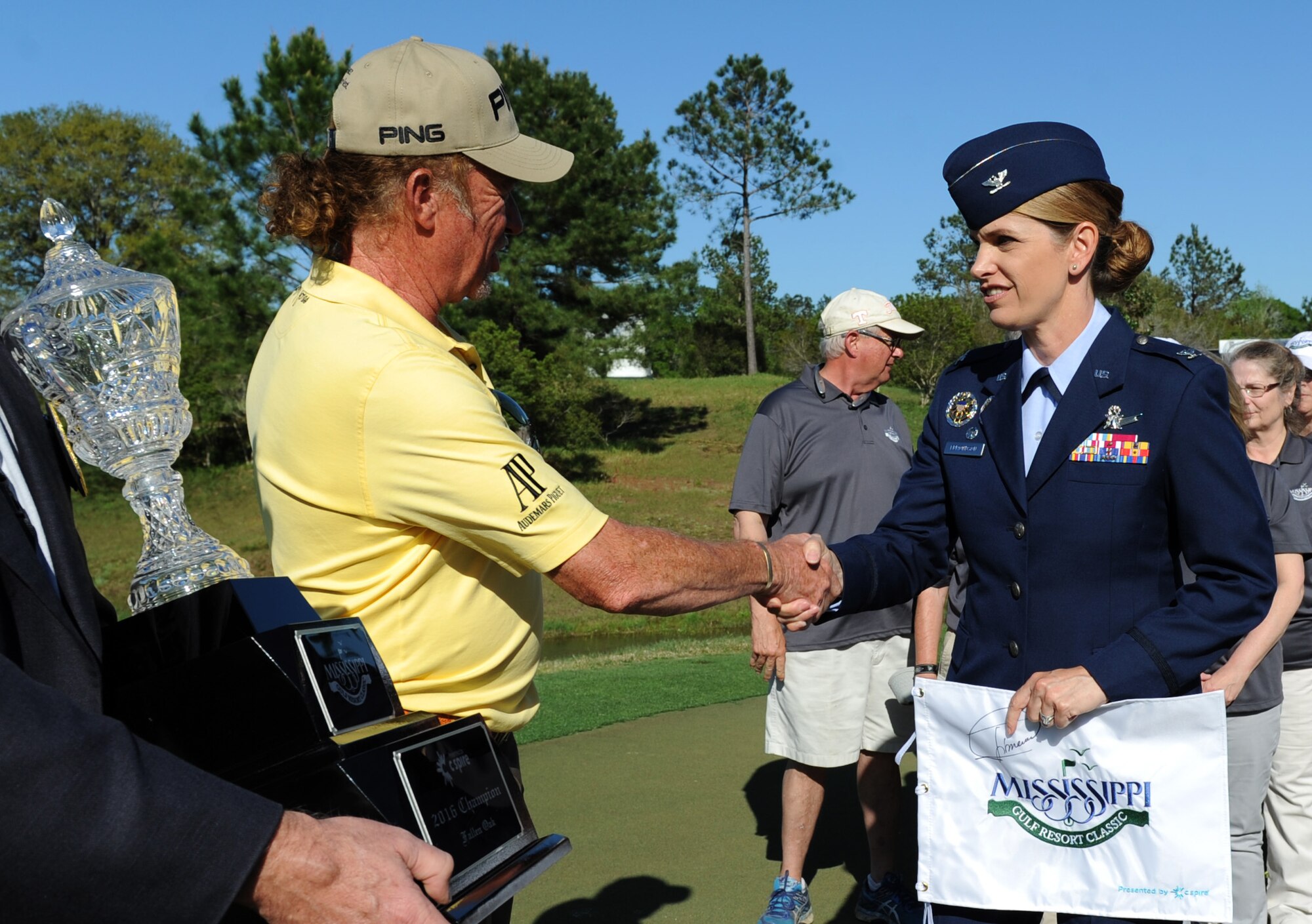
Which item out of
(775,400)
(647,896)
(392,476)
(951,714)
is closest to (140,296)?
(392,476)

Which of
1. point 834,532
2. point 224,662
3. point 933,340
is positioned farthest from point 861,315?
point 933,340

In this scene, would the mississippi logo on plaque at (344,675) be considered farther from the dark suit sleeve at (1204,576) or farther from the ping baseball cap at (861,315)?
the ping baseball cap at (861,315)

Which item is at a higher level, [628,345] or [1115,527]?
[628,345]

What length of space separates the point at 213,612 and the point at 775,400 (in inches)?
152

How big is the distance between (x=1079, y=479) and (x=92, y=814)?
231 cm

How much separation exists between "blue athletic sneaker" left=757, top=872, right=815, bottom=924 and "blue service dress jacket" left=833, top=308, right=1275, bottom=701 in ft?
5.60

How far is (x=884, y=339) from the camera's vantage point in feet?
18.0

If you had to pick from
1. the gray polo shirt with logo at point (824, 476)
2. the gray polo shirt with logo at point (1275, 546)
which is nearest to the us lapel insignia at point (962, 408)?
the gray polo shirt with logo at point (1275, 546)

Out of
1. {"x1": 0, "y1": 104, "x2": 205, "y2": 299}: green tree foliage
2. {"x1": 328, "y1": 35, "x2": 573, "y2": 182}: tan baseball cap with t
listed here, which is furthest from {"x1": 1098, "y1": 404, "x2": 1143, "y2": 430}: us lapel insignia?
{"x1": 0, "y1": 104, "x2": 205, "y2": 299}: green tree foliage

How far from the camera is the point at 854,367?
17.9 ft

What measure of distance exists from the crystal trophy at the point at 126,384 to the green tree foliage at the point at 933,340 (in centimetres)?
3652

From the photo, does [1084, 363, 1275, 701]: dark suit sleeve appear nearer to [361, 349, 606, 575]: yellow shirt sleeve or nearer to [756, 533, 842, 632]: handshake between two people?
[756, 533, 842, 632]: handshake between two people

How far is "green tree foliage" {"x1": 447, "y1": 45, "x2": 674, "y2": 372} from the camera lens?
1253 inches

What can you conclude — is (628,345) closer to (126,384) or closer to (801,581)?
(801,581)
